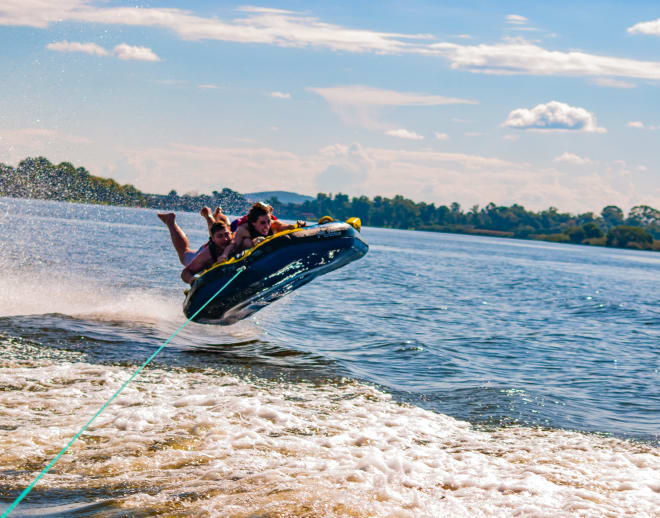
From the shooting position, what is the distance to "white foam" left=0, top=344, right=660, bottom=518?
489 cm

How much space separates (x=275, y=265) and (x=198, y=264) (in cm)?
164

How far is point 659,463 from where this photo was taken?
6.43 meters

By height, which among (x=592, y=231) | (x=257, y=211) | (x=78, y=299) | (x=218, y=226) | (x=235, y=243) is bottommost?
(x=78, y=299)

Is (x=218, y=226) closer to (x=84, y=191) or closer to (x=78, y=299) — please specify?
(x=78, y=299)

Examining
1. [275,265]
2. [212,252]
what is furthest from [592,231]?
[275,265]

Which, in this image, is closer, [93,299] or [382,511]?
[382,511]

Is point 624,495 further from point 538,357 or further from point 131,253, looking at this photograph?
point 131,253

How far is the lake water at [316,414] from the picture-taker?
497 centimetres

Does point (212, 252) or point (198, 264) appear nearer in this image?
point (212, 252)

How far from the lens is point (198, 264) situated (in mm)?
10656

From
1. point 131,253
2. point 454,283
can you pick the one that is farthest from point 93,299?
point 454,283

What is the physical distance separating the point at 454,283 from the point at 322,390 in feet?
72.6

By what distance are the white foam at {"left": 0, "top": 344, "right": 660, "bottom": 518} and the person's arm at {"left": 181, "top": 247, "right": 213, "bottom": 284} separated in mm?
2666

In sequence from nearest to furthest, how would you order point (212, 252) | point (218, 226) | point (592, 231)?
1. point (218, 226)
2. point (212, 252)
3. point (592, 231)
